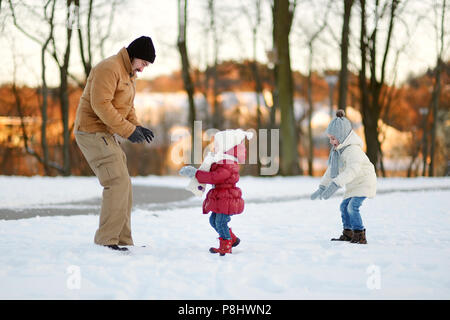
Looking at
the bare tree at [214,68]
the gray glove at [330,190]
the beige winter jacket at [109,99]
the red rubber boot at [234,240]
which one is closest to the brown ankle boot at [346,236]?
the gray glove at [330,190]

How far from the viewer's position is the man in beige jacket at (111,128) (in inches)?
215

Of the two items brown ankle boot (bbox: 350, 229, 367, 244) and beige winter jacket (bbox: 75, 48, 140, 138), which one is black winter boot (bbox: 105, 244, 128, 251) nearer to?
beige winter jacket (bbox: 75, 48, 140, 138)

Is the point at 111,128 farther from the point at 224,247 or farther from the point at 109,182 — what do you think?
the point at 224,247

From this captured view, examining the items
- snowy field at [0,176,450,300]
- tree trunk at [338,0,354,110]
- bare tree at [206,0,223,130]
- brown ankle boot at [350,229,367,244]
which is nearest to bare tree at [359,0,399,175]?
tree trunk at [338,0,354,110]

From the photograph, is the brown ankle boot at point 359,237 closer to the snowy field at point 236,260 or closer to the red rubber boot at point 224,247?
the snowy field at point 236,260

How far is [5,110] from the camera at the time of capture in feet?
125

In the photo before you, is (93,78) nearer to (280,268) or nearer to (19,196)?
(280,268)

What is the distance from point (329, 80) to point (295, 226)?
2128 centimetres

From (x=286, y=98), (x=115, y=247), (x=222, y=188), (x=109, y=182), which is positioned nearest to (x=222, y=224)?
(x=222, y=188)

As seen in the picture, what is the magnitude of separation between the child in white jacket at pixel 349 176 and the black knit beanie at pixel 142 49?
6.89ft

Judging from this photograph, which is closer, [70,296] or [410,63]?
[70,296]

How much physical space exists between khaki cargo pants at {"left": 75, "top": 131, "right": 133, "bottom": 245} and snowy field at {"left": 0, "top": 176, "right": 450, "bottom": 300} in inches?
8.5

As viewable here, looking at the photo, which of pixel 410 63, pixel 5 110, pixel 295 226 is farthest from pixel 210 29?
pixel 295 226
